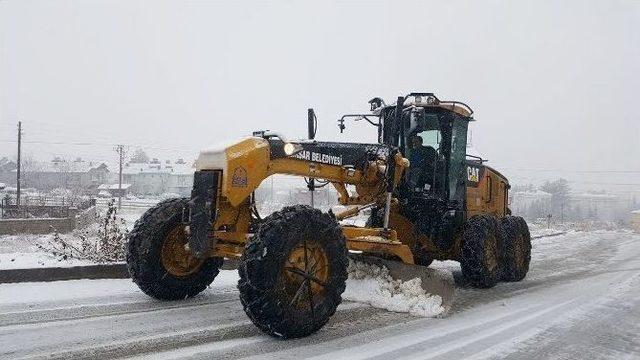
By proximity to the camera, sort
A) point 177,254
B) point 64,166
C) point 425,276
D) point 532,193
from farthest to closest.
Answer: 1. point 532,193
2. point 64,166
3. point 425,276
4. point 177,254

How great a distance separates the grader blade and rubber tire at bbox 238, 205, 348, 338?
1377 mm

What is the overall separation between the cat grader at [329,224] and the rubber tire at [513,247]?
0.02 metres

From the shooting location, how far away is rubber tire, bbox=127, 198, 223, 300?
5805mm

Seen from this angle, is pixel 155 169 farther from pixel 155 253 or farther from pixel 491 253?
pixel 155 253

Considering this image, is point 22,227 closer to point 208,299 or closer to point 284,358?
point 208,299

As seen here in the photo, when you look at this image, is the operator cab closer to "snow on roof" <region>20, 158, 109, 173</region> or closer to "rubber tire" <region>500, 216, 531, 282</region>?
"rubber tire" <region>500, 216, 531, 282</region>

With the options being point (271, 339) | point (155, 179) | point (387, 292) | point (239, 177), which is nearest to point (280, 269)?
point (271, 339)

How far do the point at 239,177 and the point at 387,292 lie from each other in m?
2.23

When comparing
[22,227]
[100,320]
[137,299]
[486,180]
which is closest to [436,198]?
[486,180]

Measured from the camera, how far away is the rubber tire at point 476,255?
8031mm

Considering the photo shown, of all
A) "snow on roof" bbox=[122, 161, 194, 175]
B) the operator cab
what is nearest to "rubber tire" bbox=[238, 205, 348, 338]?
the operator cab

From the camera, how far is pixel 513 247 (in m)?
9.48

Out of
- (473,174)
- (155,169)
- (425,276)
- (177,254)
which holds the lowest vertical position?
(425,276)

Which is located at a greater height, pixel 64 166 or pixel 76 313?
pixel 64 166
